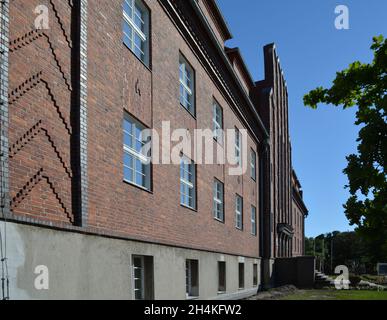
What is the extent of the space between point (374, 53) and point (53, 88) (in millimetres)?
5324

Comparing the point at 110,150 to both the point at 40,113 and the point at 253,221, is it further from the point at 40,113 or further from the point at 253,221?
the point at 253,221

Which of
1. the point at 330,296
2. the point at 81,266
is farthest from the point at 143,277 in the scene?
the point at 330,296

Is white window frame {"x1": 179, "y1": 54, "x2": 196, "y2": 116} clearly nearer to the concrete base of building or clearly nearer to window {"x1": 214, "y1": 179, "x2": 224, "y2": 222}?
window {"x1": 214, "y1": 179, "x2": 224, "y2": 222}

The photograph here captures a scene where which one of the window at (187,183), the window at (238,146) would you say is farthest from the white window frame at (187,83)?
the window at (238,146)

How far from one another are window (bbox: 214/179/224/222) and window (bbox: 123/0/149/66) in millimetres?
7521

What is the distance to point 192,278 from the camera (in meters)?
15.0

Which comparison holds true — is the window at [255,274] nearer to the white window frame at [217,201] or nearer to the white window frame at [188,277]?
the white window frame at [217,201]

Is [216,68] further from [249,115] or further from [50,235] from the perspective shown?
[50,235]

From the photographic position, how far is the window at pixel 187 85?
1543 centimetres

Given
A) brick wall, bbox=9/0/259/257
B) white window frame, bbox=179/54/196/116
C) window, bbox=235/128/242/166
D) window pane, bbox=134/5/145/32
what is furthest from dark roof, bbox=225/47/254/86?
window pane, bbox=134/5/145/32

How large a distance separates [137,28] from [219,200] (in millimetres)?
8864

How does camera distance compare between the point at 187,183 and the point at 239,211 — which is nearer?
the point at 187,183

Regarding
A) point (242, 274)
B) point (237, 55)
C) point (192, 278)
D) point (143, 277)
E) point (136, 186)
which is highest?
point (237, 55)

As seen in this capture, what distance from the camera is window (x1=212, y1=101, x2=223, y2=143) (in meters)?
19.0
